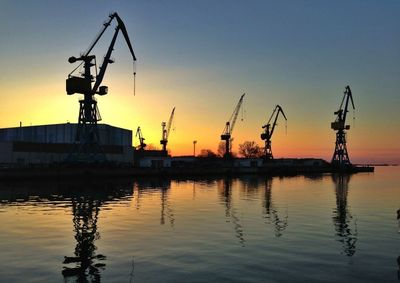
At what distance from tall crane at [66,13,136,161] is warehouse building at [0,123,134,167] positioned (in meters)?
8.18

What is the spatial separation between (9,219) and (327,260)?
21173 mm

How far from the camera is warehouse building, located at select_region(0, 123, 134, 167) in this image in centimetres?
9350

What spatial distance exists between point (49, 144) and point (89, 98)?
1923cm

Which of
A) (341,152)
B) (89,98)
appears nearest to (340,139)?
(341,152)

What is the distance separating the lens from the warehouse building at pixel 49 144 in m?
93.5

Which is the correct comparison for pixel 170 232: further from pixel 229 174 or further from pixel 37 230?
pixel 229 174

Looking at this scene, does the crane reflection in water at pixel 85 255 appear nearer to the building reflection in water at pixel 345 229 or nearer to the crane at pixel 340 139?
the building reflection in water at pixel 345 229

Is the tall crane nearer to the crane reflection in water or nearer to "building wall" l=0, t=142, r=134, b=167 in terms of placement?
"building wall" l=0, t=142, r=134, b=167

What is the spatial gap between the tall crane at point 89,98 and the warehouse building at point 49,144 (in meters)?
8.18

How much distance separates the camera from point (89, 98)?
89.8m

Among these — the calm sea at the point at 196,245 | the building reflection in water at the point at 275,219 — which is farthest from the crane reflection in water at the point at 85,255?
the building reflection in water at the point at 275,219

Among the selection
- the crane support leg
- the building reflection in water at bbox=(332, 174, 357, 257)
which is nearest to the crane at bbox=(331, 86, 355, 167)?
the crane support leg

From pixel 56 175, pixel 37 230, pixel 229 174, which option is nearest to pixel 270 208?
pixel 37 230

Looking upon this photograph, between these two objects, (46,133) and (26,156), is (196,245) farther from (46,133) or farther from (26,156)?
(46,133)
